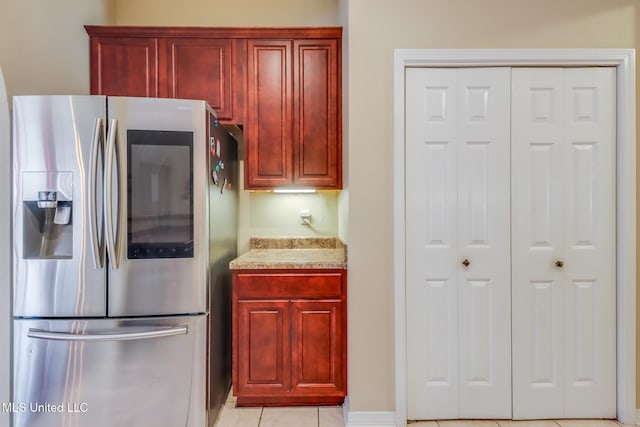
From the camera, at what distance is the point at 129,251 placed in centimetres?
177

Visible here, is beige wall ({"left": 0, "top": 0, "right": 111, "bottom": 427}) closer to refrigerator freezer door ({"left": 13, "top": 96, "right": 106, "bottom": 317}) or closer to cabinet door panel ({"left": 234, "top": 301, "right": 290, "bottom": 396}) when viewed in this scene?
refrigerator freezer door ({"left": 13, "top": 96, "right": 106, "bottom": 317})

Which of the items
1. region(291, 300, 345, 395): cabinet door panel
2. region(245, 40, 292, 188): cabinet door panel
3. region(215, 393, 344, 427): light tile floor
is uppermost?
region(245, 40, 292, 188): cabinet door panel

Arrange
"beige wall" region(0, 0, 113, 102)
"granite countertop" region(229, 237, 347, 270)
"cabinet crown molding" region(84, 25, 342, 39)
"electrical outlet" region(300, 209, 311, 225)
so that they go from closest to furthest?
"beige wall" region(0, 0, 113, 102), "granite countertop" region(229, 237, 347, 270), "cabinet crown molding" region(84, 25, 342, 39), "electrical outlet" region(300, 209, 311, 225)

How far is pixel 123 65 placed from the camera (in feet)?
7.82

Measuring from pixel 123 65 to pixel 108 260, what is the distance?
144cm

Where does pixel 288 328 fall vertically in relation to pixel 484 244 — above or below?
below

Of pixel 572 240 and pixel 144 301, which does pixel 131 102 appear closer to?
pixel 144 301

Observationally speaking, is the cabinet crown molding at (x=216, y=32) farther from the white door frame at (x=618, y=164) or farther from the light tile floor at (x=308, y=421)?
the light tile floor at (x=308, y=421)

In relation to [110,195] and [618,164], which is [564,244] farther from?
[110,195]

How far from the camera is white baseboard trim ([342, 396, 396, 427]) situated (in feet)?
6.66

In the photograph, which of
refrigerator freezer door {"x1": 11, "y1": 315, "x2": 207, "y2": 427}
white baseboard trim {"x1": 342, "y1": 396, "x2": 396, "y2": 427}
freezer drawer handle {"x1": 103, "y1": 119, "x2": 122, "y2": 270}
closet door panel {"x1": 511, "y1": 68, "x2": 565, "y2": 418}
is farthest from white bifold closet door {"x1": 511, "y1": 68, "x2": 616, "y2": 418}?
freezer drawer handle {"x1": 103, "y1": 119, "x2": 122, "y2": 270}

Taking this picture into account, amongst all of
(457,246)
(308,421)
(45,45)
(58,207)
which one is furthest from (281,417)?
(45,45)

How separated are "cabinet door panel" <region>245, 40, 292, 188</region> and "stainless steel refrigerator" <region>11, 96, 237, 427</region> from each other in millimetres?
601

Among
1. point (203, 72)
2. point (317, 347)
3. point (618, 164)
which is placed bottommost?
point (317, 347)
